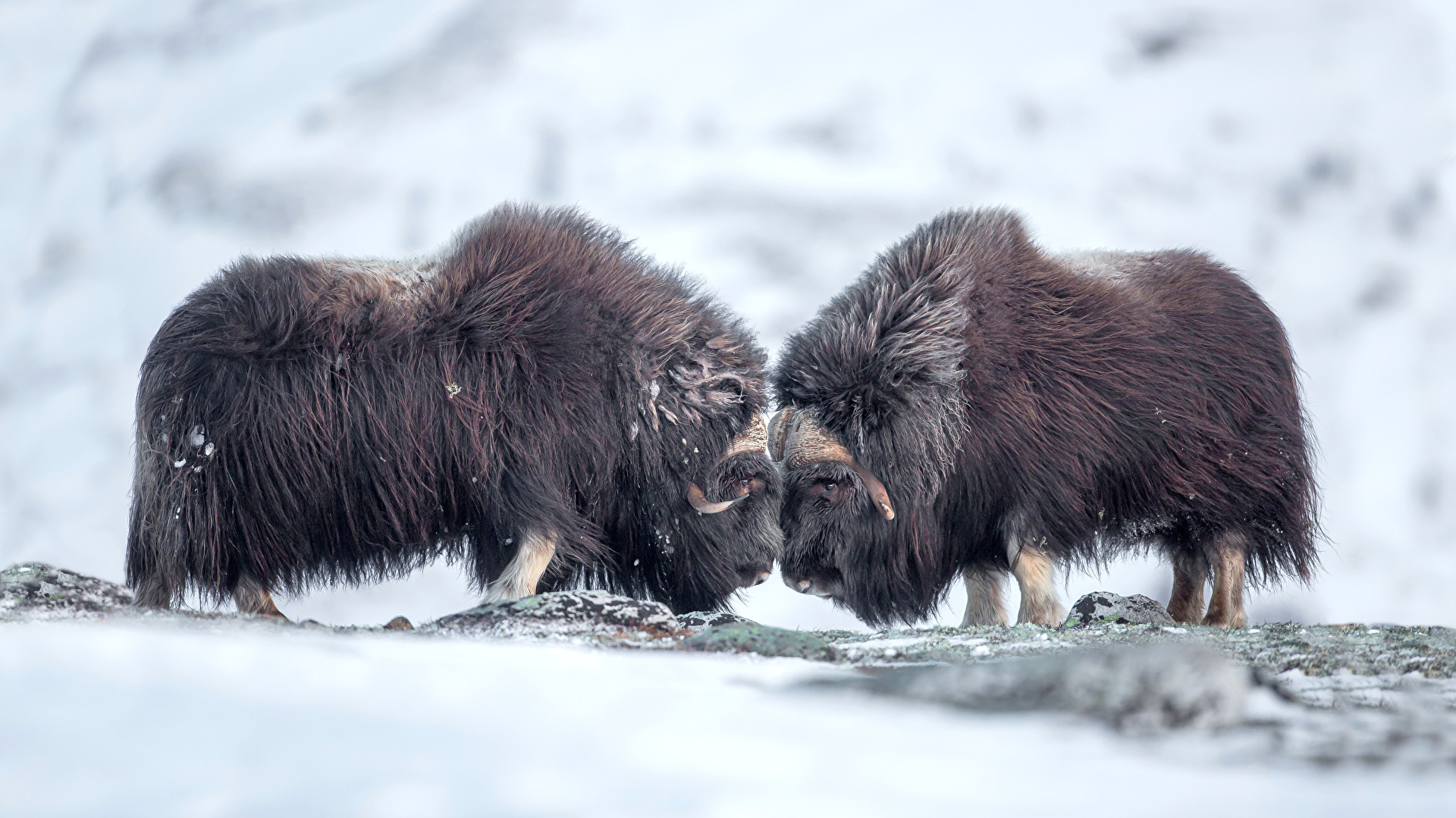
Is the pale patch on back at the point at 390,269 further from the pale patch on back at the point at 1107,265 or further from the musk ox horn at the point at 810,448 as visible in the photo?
the pale patch on back at the point at 1107,265

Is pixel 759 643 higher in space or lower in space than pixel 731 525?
lower

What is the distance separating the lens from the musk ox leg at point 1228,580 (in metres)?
3.35

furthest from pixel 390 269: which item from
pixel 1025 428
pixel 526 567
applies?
pixel 1025 428

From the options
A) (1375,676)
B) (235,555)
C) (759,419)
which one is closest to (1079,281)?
(759,419)

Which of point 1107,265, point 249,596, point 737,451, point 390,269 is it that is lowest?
point 249,596

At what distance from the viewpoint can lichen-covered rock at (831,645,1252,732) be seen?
136 cm

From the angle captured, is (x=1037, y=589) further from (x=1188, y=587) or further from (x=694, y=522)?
(x=694, y=522)

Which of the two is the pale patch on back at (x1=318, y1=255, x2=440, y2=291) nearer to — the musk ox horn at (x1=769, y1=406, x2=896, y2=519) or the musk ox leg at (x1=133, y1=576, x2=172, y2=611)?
the musk ox leg at (x1=133, y1=576, x2=172, y2=611)

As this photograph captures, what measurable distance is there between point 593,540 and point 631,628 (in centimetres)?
69

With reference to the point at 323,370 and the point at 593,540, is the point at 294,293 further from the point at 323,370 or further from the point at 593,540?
the point at 593,540

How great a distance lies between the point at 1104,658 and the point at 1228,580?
212 cm

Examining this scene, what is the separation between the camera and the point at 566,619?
220 cm

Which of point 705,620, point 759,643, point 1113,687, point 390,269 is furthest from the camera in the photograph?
point 390,269

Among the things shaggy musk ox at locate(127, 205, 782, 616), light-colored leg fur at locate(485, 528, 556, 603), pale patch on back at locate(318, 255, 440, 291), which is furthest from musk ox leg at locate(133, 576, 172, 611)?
pale patch on back at locate(318, 255, 440, 291)
